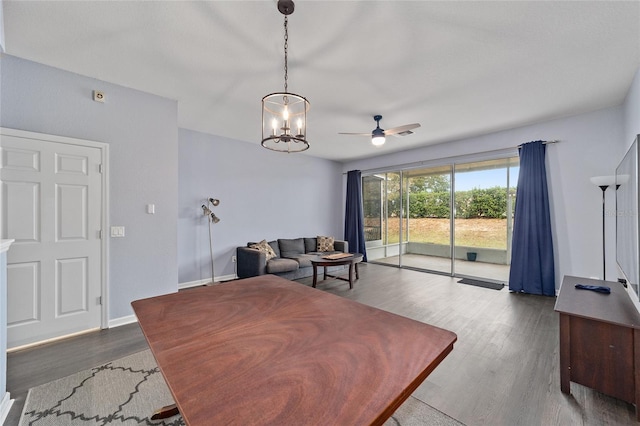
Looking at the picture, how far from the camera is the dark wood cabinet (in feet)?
5.75

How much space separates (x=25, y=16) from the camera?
6.61ft

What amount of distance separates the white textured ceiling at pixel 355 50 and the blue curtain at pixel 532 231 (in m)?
0.88

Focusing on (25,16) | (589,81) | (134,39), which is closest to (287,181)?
(134,39)

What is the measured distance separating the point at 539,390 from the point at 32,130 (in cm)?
487

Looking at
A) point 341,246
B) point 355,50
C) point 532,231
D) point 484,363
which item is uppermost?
point 355,50

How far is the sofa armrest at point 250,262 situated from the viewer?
4512 mm

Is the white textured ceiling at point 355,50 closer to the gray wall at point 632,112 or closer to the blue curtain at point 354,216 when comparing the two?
the gray wall at point 632,112

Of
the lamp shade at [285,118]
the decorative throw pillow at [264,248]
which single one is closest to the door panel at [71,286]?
the lamp shade at [285,118]

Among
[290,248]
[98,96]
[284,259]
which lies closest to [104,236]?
[98,96]

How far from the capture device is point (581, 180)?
3912mm

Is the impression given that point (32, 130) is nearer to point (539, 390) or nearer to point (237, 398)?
point (237, 398)

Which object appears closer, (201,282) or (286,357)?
(286,357)

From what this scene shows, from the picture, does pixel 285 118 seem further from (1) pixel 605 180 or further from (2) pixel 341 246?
(2) pixel 341 246

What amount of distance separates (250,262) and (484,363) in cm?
355
